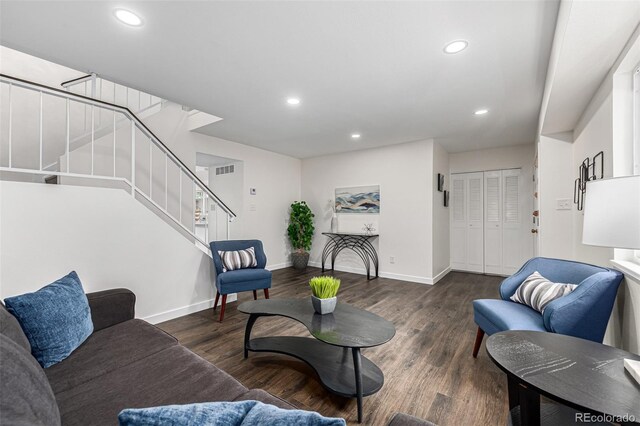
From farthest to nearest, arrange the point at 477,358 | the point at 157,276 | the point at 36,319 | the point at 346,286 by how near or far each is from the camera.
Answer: the point at 346,286, the point at 157,276, the point at 477,358, the point at 36,319

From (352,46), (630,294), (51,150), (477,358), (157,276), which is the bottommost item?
(477,358)

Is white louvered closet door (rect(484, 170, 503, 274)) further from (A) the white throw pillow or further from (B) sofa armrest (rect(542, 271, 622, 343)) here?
(B) sofa armrest (rect(542, 271, 622, 343))

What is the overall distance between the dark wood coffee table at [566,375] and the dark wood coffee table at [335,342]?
0.65m

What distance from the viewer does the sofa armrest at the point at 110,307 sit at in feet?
6.05

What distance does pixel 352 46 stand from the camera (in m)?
2.13

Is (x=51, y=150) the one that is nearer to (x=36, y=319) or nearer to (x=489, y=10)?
(x=36, y=319)

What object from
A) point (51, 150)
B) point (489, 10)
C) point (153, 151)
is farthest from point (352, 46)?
point (51, 150)

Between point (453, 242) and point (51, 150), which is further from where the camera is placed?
point (453, 242)

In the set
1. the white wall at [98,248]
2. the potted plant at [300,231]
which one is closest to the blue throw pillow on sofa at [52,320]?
the white wall at [98,248]

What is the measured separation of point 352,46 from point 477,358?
2.67m

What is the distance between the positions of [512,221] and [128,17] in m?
5.90

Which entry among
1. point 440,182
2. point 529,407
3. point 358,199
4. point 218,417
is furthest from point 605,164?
point 358,199

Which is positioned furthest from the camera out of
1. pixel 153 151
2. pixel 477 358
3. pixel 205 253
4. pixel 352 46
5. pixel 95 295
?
pixel 153 151

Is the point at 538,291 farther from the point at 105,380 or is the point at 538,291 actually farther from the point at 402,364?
the point at 105,380
